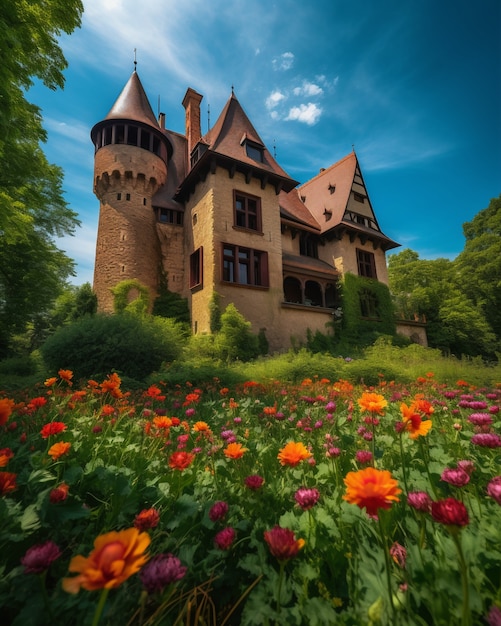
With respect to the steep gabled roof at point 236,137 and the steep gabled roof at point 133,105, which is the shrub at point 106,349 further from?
the steep gabled roof at point 133,105

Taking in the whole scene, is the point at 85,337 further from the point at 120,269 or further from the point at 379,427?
the point at 379,427

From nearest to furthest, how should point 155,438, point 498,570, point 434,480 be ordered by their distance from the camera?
point 498,570
point 434,480
point 155,438

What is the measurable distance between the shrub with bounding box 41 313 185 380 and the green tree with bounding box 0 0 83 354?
325 centimetres

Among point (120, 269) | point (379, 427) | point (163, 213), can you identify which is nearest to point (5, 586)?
point (379, 427)

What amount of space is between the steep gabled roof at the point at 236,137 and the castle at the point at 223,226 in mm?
82

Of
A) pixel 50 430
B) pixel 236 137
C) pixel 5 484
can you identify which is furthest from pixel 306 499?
pixel 236 137

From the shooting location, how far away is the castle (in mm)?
14125

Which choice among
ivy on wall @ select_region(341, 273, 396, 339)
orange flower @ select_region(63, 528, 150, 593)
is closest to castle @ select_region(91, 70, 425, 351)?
ivy on wall @ select_region(341, 273, 396, 339)

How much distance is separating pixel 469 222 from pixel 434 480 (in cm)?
3755

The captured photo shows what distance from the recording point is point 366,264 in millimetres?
19391

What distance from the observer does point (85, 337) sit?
8.92 meters

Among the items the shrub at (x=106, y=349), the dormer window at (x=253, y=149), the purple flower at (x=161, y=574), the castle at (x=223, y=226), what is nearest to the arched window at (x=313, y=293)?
the castle at (x=223, y=226)

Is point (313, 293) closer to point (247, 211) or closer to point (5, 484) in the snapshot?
point (247, 211)

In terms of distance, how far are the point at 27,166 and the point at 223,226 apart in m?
7.59
